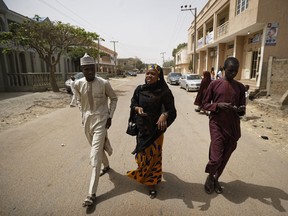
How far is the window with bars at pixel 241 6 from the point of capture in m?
12.9

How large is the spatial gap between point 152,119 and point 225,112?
1.01 metres

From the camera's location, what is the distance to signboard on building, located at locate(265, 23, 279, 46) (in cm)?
1113

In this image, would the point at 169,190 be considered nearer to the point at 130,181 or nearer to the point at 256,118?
Answer: the point at 130,181

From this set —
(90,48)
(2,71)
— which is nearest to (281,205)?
(90,48)

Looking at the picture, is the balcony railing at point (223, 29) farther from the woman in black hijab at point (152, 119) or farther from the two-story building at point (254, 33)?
the woman in black hijab at point (152, 119)

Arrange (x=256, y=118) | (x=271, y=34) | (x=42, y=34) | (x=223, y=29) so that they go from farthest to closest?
(x=223, y=29) → (x=42, y=34) → (x=271, y=34) → (x=256, y=118)

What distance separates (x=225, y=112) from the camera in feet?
8.69

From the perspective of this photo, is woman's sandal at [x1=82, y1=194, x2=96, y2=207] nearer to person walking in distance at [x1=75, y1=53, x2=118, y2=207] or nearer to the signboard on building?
person walking in distance at [x1=75, y1=53, x2=118, y2=207]

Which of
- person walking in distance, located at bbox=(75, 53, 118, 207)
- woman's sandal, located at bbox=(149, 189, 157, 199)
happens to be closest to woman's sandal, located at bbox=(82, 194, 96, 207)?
person walking in distance, located at bbox=(75, 53, 118, 207)

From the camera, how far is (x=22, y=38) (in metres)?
12.1

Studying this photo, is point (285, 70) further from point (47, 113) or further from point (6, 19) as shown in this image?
point (6, 19)

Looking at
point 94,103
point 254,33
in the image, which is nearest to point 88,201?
point 94,103

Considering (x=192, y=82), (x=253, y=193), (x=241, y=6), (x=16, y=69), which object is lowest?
(x=253, y=193)

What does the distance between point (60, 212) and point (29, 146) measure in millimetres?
2715
